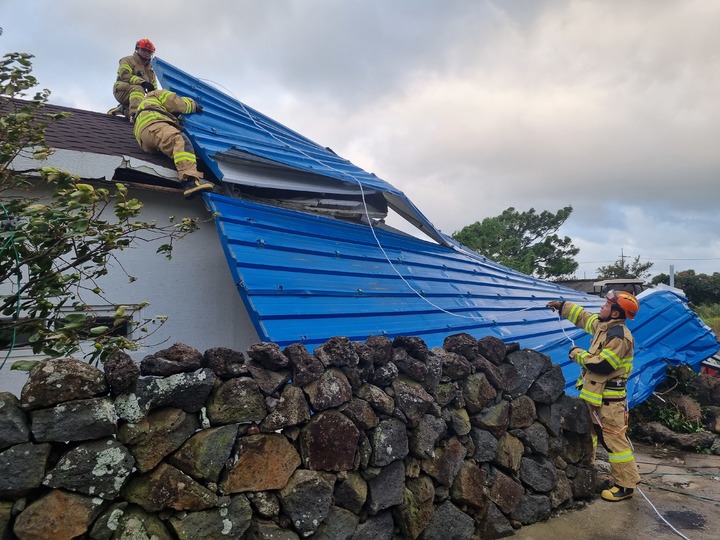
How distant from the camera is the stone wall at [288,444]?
249 centimetres

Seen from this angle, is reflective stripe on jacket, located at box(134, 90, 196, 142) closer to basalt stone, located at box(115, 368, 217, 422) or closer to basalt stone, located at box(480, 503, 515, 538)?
basalt stone, located at box(115, 368, 217, 422)

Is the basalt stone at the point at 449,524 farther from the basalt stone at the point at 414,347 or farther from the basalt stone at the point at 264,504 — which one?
the basalt stone at the point at 264,504

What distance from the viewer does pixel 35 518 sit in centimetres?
238

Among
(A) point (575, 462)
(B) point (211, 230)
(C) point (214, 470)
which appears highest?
(B) point (211, 230)

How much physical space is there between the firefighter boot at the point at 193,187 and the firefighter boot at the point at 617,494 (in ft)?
15.6

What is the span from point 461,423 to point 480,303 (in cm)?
328

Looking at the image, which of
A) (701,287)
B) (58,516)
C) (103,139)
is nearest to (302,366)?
(58,516)

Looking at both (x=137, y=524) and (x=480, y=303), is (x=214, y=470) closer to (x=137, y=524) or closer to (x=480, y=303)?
(x=137, y=524)

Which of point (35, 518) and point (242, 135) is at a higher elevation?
point (242, 135)

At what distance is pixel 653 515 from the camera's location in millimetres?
4496

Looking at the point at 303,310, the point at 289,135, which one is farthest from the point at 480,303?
the point at 289,135

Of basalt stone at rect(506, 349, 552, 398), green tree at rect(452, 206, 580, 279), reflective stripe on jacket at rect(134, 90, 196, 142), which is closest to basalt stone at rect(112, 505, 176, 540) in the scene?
basalt stone at rect(506, 349, 552, 398)

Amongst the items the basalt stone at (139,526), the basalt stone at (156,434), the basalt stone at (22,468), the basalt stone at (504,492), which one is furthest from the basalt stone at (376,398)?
the basalt stone at (22,468)

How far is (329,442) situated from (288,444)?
0.26 metres
